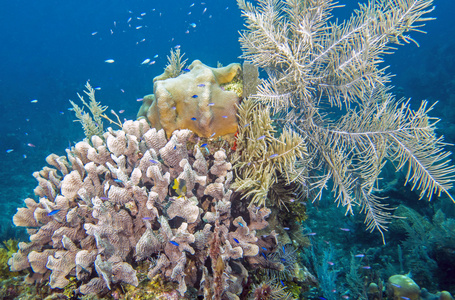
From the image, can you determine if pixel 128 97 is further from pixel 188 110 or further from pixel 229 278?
pixel 229 278

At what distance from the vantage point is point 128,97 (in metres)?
33.3

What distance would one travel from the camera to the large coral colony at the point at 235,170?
246 cm

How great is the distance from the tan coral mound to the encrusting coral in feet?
2.22

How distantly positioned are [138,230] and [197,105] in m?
2.17

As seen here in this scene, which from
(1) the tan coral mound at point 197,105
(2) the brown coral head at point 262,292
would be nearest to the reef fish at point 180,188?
(1) the tan coral mound at point 197,105

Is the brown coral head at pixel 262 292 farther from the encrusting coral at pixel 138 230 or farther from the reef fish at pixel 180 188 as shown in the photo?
the reef fish at pixel 180 188

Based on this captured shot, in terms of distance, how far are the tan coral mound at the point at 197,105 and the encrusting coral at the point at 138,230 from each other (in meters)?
0.68

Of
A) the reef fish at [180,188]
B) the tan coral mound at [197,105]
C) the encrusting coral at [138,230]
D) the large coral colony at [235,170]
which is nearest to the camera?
the encrusting coral at [138,230]

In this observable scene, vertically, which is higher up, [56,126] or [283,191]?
[56,126]

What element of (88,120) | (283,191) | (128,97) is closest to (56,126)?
(128,97)

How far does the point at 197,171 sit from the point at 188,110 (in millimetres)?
1258

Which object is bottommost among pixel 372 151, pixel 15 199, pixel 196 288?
pixel 196 288

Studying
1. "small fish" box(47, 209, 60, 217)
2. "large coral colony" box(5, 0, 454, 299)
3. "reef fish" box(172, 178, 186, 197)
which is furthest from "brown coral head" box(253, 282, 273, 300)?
"small fish" box(47, 209, 60, 217)

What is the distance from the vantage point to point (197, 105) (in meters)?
3.82
